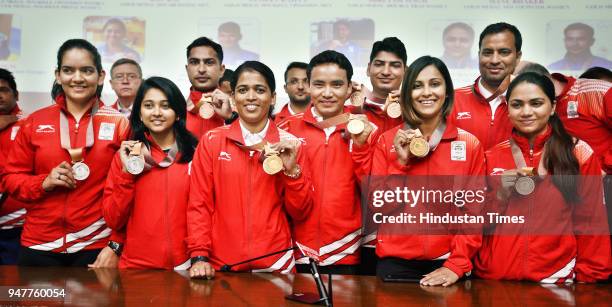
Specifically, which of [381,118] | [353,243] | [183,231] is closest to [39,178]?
[183,231]

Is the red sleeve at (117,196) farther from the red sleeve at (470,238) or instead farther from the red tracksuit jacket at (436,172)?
the red sleeve at (470,238)

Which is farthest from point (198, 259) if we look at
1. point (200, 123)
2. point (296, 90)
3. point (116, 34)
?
point (116, 34)

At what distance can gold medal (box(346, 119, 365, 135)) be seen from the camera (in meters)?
3.28

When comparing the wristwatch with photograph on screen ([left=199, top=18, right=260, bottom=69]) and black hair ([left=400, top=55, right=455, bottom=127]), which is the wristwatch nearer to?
black hair ([left=400, top=55, right=455, bottom=127])

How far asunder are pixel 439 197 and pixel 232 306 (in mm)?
1306

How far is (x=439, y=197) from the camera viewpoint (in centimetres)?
321

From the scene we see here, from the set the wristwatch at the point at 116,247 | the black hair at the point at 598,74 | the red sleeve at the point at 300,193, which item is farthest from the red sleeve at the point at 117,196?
the black hair at the point at 598,74

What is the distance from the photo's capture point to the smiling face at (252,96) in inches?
134

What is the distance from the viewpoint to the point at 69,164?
354cm

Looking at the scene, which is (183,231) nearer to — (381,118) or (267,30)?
(381,118)

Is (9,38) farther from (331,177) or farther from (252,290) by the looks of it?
(252,290)

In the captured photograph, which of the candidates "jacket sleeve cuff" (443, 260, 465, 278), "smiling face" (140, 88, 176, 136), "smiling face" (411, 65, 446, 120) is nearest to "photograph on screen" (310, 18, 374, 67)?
"smiling face" (411, 65, 446, 120)

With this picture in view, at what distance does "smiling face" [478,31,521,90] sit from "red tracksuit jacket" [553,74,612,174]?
40 centimetres

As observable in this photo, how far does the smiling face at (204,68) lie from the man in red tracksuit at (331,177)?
108 cm
